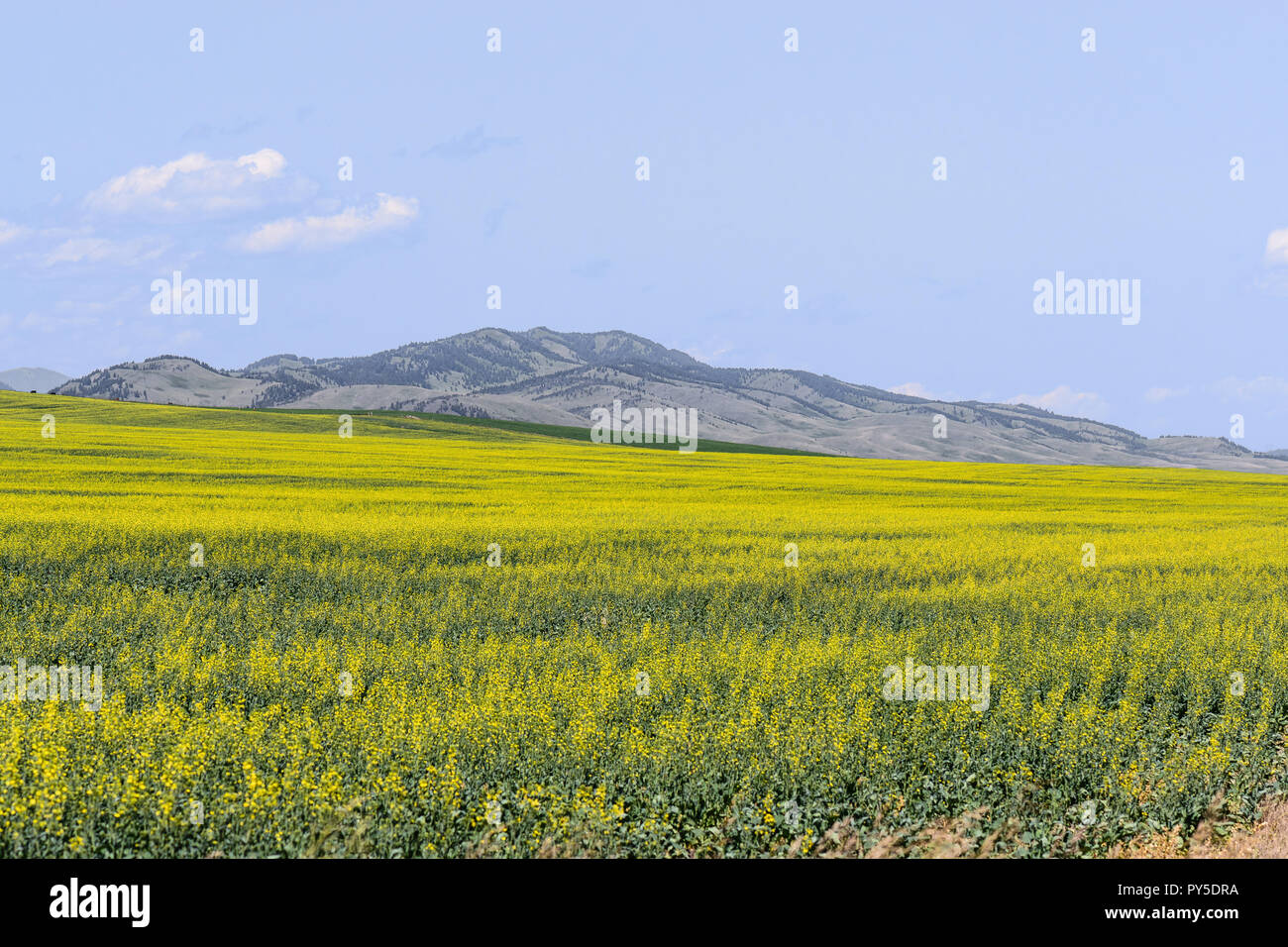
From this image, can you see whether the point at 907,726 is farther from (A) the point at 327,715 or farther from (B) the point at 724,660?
(A) the point at 327,715

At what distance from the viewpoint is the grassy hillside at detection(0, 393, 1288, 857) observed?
8.77m

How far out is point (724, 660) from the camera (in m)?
13.9

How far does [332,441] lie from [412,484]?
35.8 meters

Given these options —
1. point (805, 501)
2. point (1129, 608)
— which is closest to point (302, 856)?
point (1129, 608)

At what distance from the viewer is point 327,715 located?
1108 centimetres

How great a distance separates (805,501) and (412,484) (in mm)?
20082

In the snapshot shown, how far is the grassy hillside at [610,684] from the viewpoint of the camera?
8766mm

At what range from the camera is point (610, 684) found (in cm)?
1230

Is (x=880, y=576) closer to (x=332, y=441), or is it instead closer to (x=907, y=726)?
(x=907, y=726)
